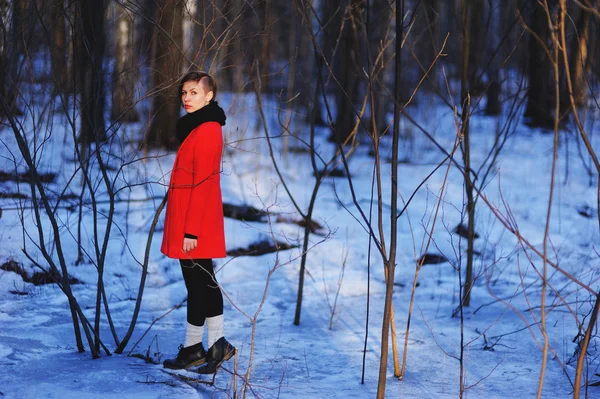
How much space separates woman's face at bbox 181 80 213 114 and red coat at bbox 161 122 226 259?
0.12m

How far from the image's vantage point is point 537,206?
8.02m

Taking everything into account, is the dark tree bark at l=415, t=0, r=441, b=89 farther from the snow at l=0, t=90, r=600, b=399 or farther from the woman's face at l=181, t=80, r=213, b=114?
the woman's face at l=181, t=80, r=213, b=114

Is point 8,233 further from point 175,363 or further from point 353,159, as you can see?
point 353,159

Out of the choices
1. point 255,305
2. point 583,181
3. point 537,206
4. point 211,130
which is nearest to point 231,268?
point 255,305

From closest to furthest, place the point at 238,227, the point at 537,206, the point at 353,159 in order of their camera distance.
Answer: the point at 238,227
the point at 537,206
the point at 353,159

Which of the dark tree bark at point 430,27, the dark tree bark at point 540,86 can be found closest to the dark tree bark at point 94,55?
the dark tree bark at point 430,27

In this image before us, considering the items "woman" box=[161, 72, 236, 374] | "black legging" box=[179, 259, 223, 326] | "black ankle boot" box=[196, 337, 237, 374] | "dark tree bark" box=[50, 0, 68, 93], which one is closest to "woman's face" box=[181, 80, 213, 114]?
"woman" box=[161, 72, 236, 374]

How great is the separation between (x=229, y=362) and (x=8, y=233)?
2.78 meters

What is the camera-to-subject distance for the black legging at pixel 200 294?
11.0ft

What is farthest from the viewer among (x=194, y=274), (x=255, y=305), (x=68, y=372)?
(x=255, y=305)

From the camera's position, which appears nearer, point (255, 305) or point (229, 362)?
point (229, 362)

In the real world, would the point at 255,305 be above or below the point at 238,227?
below

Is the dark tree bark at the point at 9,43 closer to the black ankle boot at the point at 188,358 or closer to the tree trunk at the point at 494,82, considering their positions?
the black ankle boot at the point at 188,358

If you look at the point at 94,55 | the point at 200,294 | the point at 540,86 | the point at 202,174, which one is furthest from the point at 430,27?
the point at 540,86
